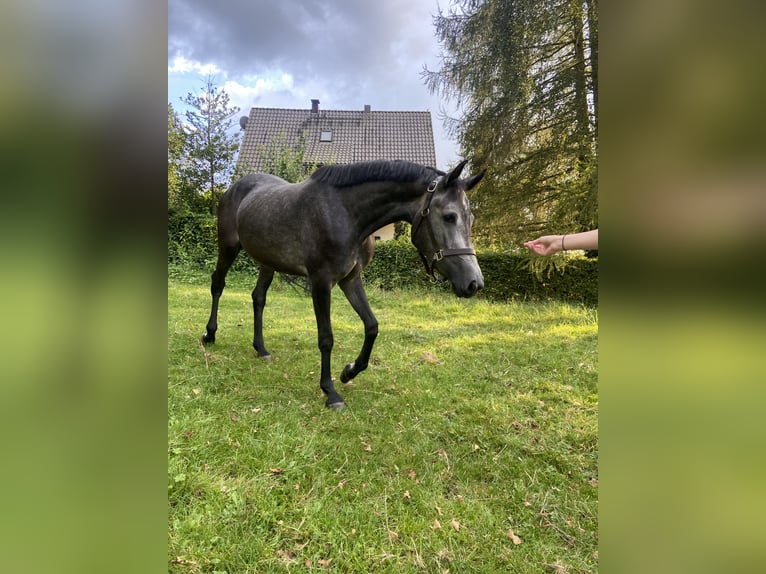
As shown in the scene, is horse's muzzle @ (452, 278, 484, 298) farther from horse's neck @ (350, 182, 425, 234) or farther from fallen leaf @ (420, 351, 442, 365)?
fallen leaf @ (420, 351, 442, 365)

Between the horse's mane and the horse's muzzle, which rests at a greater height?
the horse's mane

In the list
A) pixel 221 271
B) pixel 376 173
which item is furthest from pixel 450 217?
pixel 221 271

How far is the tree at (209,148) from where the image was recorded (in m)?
10.9

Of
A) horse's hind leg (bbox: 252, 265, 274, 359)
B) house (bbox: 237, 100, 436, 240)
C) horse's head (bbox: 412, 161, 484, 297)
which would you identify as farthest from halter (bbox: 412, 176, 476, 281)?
house (bbox: 237, 100, 436, 240)

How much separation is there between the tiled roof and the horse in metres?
10.9

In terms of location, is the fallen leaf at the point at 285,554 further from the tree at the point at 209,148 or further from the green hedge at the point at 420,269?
the tree at the point at 209,148

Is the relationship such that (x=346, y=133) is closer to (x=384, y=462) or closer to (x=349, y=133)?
(x=349, y=133)

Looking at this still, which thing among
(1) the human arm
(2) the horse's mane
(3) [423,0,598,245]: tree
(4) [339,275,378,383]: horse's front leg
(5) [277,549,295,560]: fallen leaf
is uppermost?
(3) [423,0,598,245]: tree

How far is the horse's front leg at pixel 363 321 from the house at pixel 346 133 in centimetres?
1121

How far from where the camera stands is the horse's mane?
2967mm

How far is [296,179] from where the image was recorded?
12.0m
